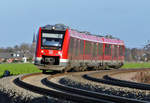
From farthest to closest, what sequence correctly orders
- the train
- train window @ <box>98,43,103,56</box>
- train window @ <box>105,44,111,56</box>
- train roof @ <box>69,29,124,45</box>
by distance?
train window @ <box>105,44,111,56</box> < train window @ <box>98,43,103,56</box> < train roof @ <box>69,29,124,45</box> < the train

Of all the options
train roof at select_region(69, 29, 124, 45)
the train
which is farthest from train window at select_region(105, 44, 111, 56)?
the train

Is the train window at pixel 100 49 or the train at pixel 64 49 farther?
the train window at pixel 100 49

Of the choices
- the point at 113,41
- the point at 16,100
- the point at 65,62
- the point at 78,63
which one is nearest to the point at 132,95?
the point at 16,100

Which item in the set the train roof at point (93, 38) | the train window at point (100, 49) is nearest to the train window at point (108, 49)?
the train roof at point (93, 38)

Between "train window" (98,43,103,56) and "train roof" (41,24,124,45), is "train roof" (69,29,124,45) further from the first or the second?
"train window" (98,43,103,56)

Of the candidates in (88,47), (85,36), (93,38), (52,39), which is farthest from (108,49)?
(52,39)

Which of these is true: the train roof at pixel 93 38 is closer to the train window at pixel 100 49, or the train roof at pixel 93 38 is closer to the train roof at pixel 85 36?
the train roof at pixel 85 36

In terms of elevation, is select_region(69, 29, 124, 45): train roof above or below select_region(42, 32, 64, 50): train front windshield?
above

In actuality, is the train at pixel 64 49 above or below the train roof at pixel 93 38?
below

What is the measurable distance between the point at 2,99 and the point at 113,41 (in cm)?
2277

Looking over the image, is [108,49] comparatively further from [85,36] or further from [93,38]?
[85,36]

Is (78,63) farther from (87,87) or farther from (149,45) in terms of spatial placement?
(149,45)

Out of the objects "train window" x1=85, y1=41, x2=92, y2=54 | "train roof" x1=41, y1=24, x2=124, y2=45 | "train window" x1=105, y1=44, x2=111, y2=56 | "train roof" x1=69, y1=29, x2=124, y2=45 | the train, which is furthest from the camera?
"train window" x1=105, y1=44, x2=111, y2=56

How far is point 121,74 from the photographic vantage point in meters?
26.2
